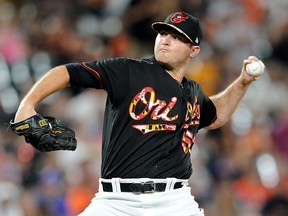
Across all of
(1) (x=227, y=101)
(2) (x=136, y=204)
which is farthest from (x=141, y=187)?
(1) (x=227, y=101)

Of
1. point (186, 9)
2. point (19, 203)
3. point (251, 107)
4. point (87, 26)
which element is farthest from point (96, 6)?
point (19, 203)

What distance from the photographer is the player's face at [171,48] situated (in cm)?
516

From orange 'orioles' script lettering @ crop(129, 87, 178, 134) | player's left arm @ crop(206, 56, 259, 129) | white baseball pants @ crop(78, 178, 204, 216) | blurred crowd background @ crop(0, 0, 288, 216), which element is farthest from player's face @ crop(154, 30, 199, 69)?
blurred crowd background @ crop(0, 0, 288, 216)

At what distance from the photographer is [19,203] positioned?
26.1 feet

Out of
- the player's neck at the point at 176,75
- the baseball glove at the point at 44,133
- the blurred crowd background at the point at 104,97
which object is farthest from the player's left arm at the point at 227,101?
the blurred crowd background at the point at 104,97

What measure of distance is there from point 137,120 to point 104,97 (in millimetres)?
4478

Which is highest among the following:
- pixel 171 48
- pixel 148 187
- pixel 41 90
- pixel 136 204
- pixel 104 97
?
pixel 104 97

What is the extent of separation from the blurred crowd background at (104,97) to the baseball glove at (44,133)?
3.32 m

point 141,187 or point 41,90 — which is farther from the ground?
point 41,90

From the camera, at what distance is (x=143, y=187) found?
489cm

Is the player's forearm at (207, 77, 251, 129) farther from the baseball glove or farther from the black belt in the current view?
the baseball glove

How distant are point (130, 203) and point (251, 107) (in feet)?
16.4

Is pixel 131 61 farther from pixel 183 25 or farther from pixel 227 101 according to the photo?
pixel 227 101

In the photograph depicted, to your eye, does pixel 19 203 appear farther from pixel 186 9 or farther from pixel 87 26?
pixel 186 9
